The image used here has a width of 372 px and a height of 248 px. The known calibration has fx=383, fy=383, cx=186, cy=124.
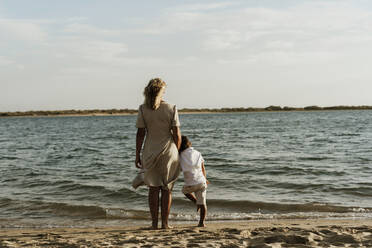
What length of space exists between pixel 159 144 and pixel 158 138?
8 centimetres

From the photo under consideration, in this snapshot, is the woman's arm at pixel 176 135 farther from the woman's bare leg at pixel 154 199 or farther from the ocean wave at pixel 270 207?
the ocean wave at pixel 270 207

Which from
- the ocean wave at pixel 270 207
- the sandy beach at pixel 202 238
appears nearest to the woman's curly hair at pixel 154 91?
the sandy beach at pixel 202 238

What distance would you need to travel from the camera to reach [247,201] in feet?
25.4

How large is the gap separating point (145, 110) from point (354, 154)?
38.9 ft

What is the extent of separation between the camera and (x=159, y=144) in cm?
516

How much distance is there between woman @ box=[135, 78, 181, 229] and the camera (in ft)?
16.6

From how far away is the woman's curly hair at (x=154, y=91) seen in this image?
4.99 metres

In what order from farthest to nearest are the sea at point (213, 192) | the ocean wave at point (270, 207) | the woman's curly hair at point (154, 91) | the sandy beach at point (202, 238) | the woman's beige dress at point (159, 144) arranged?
1. the ocean wave at point (270, 207)
2. the sea at point (213, 192)
3. the woman's beige dress at point (159, 144)
4. the woman's curly hair at point (154, 91)
5. the sandy beach at point (202, 238)

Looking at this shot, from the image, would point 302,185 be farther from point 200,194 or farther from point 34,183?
point 34,183

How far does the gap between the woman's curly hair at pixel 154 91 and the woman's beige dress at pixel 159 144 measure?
0.10 m

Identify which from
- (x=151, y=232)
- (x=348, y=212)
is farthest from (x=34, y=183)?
(x=348, y=212)

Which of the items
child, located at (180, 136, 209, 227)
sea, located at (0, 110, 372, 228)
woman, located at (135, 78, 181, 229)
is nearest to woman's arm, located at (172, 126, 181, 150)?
woman, located at (135, 78, 181, 229)

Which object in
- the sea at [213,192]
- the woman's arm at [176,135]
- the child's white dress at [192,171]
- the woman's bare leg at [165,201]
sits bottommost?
the sea at [213,192]

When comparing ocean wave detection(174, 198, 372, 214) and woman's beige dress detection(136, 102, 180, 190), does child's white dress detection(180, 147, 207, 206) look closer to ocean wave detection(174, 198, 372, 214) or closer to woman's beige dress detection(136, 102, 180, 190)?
woman's beige dress detection(136, 102, 180, 190)
